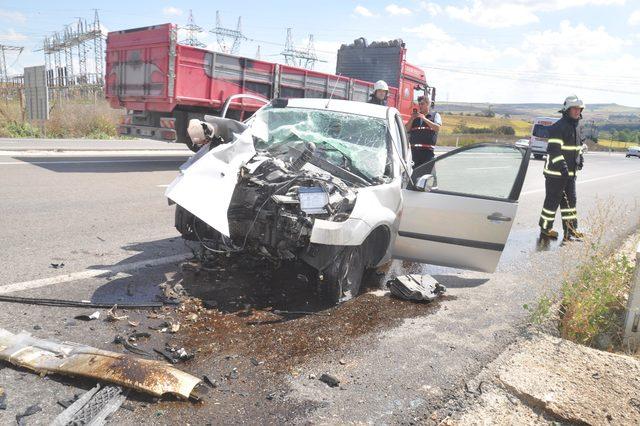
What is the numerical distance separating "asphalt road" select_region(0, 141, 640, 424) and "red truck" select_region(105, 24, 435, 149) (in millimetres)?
4872

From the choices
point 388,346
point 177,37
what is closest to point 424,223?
point 388,346

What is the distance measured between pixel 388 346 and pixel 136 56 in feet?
34.6

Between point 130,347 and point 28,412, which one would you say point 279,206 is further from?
point 28,412

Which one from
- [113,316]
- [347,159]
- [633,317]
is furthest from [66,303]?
[633,317]

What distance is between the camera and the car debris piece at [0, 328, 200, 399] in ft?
9.27

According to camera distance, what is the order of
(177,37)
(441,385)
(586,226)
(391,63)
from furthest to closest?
1. (391,63)
2. (177,37)
3. (586,226)
4. (441,385)

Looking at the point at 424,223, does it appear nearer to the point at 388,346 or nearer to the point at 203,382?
the point at 388,346

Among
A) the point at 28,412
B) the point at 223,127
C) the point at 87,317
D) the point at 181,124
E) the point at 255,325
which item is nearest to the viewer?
the point at 28,412

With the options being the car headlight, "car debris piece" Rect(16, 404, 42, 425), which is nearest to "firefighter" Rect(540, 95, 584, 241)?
the car headlight

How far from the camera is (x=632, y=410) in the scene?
3.17m

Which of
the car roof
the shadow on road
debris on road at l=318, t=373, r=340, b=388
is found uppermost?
the car roof

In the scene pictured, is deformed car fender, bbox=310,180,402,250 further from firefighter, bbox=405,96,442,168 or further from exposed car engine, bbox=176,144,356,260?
firefighter, bbox=405,96,442,168

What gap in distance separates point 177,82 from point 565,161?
7965 millimetres

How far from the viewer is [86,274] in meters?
4.67
